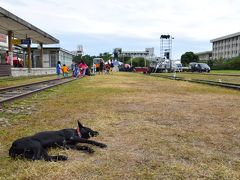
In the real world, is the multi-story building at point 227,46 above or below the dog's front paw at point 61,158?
above

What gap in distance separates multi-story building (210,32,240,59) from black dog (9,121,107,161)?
12393 centimetres

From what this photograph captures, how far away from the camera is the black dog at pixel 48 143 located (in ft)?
12.7

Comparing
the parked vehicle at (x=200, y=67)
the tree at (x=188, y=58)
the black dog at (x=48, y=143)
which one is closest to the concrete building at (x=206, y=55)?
the tree at (x=188, y=58)

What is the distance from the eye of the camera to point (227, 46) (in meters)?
133

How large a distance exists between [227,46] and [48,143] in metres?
137

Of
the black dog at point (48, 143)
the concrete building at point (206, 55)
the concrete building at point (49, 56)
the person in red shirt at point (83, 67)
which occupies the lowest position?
the black dog at point (48, 143)

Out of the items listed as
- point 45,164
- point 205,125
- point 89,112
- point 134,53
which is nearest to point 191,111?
point 205,125

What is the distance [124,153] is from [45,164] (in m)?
1.01

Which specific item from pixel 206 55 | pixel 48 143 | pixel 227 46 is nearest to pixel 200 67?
pixel 48 143

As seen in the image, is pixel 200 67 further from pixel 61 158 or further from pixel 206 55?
pixel 206 55

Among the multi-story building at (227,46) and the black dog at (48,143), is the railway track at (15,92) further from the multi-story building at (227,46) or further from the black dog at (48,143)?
the multi-story building at (227,46)

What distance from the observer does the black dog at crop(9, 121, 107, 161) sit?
387cm

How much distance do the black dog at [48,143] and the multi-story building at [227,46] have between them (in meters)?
124

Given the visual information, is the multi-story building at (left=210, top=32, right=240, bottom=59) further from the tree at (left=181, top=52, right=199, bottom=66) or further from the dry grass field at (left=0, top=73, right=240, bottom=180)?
the dry grass field at (left=0, top=73, right=240, bottom=180)
